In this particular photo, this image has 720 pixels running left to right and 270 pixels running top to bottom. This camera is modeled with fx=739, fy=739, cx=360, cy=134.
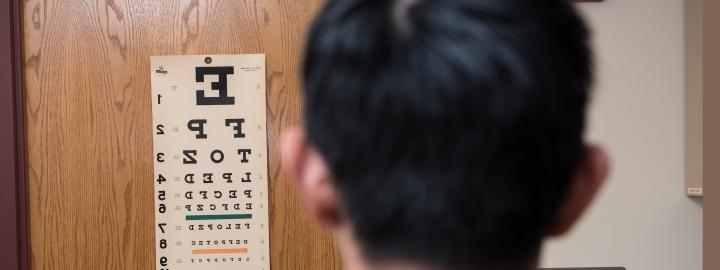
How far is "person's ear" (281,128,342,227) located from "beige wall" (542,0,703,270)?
66.2 inches

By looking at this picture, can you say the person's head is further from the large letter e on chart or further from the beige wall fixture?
the beige wall fixture

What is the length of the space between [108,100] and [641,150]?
1.46 meters

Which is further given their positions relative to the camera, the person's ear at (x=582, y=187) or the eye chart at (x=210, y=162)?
the eye chart at (x=210, y=162)

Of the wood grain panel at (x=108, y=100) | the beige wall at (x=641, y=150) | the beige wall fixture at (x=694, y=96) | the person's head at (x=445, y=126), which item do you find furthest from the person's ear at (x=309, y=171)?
the beige wall fixture at (x=694, y=96)

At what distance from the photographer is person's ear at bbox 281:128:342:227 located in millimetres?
465

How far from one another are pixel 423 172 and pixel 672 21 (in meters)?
1.81

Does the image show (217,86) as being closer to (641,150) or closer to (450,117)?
(641,150)

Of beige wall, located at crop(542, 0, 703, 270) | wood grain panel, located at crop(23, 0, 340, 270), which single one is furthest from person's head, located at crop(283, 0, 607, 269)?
beige wall, located at crop(542, 0, 703, 270)

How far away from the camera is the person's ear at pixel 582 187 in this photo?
1.56 ft

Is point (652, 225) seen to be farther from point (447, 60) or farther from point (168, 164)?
point (447, 60)

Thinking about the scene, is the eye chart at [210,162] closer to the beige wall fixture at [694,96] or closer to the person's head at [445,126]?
the beige wall fixture at [694,96]

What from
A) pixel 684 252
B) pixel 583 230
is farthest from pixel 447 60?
pixel 684 252

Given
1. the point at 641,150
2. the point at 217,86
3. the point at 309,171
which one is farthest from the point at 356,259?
the point at 641,150

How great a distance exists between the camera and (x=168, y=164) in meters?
1.99
